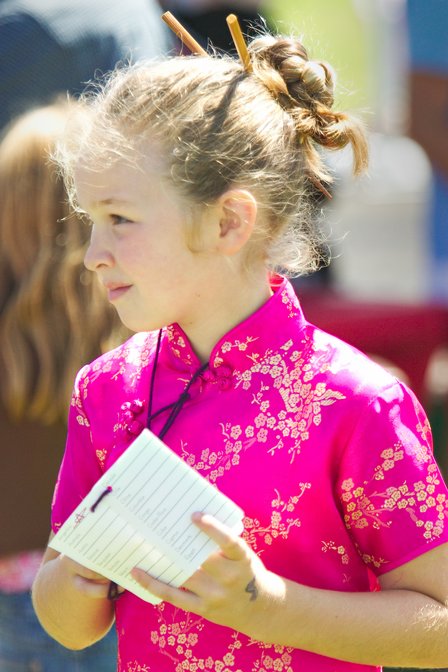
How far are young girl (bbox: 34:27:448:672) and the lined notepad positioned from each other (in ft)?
0.10

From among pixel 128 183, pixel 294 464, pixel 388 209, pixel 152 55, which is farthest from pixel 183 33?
pixel 388 209

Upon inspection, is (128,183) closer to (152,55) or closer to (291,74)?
(291,74)

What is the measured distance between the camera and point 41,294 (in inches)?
90.5

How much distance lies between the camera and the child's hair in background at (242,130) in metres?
1.49

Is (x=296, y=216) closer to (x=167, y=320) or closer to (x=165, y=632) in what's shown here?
(x=167, y=320)

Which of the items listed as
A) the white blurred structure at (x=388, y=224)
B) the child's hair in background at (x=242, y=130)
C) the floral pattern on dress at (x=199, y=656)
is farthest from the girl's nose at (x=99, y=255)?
the white blurred structure at (x=388, y=224)

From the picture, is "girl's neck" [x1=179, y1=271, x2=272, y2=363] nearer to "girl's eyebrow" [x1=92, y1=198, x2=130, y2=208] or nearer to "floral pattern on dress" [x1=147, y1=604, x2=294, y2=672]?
"girl's eyebrow" [x1=92, y1=198, x2=130, y2=208]

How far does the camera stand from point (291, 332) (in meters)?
1.54

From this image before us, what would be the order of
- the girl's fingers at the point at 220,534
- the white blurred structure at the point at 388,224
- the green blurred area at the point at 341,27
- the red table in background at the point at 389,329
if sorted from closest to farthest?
the girl's fingers at the point at 220,534, the red table in background at the point at 389,329, the green blurred area at the point at 341,27, the white blurred structure at the point at 388,224

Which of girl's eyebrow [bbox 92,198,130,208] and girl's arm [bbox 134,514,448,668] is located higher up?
girl's eyebrow [bbox 92,198,130,208]

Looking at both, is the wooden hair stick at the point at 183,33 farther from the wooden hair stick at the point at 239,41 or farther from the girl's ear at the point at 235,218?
the girl's ear at the point at 235,218

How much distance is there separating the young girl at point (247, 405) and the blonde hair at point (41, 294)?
0.68 meters

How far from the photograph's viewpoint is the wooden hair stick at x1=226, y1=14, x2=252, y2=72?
151cm

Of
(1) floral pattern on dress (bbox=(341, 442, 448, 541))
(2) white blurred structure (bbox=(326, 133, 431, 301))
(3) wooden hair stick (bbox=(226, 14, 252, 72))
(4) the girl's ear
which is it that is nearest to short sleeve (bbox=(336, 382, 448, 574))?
(1) floral pattern on dress (bbox=(341, 442, 448, 541))
